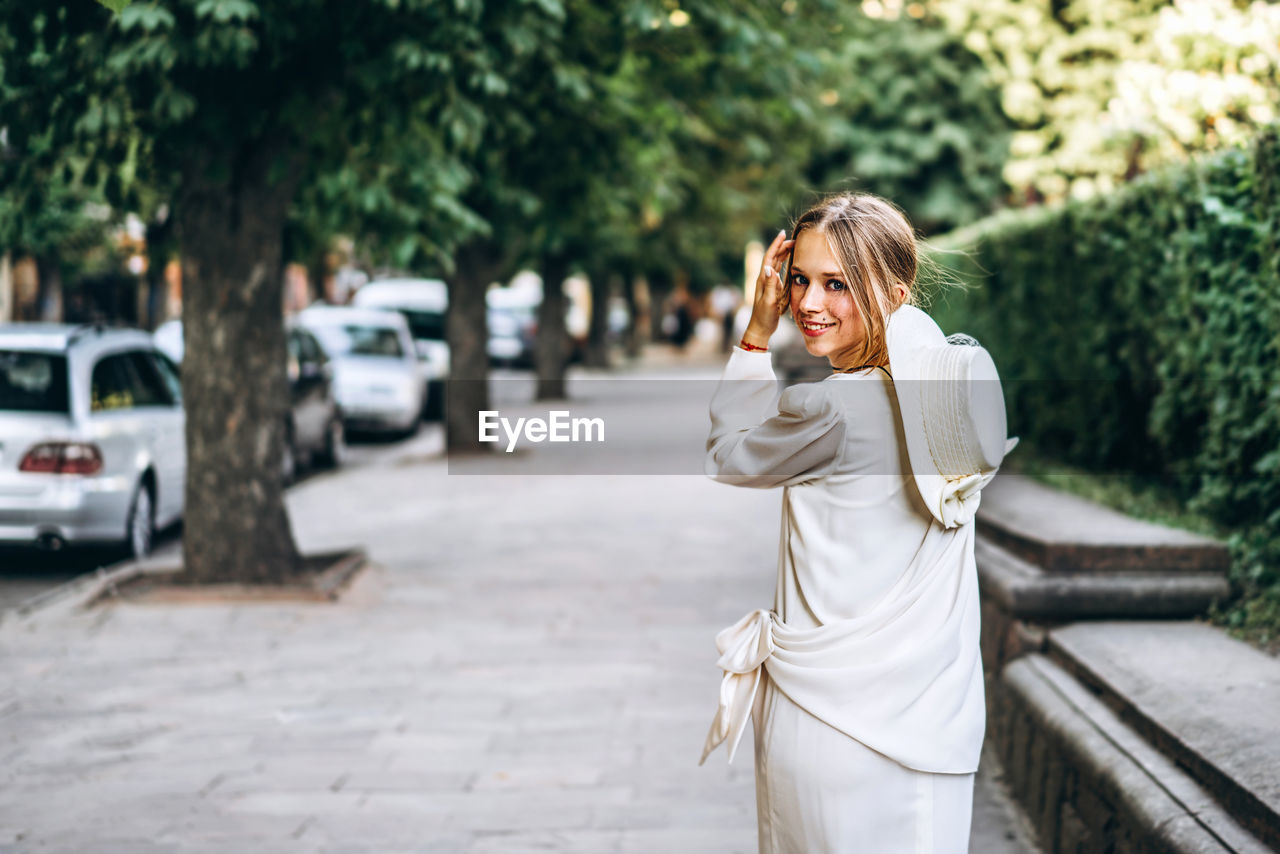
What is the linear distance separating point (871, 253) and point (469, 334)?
615 inches

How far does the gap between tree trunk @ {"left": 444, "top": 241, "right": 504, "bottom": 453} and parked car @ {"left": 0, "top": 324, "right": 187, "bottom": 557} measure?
23.2 ft

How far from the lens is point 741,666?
2.55 m

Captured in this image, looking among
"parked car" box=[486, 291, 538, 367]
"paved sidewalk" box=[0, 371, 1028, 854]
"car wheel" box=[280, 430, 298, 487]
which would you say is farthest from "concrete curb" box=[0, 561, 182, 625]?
"parked car" box=[486, 291, 538, 367]

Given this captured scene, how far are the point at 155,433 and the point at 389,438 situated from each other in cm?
1097

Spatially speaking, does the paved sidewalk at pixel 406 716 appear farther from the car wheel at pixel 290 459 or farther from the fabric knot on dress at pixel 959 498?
the car wheel at pixel 290 459

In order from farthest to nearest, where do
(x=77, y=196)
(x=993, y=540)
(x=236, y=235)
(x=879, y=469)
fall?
1. (x=77, y=196)
2. (x=236, y=235)
3. (x=993, y=540)
4. (x=879, y=469)

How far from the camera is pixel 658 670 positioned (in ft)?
22.5

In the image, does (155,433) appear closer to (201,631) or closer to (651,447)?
(201,631)

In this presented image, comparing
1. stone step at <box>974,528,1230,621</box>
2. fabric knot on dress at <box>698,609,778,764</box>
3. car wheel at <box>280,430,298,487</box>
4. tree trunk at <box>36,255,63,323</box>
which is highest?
tree trunk at <box>36,255,63,323</box>

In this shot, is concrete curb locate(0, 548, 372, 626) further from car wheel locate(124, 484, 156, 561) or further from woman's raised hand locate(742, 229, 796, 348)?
woman's raised hand locate(742, 229, 796, 348)

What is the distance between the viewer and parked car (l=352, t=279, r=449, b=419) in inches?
929

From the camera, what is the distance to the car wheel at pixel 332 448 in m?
16.8

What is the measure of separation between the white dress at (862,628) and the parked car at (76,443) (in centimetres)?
771

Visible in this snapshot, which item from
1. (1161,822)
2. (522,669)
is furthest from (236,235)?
(1161,822)
